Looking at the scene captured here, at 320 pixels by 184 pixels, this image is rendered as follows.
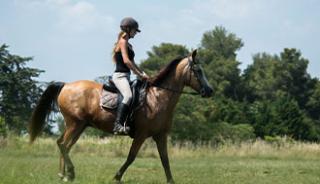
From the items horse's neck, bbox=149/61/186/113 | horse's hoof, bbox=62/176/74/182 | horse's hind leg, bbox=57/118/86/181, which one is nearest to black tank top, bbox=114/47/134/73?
horse's neck, bbox=149/61/186/113

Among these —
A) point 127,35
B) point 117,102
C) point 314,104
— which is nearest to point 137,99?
point 117,102

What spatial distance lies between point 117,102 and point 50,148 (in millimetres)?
17385

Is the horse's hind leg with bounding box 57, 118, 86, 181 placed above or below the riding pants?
below

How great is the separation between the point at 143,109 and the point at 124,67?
2.96ft

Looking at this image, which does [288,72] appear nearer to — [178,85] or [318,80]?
[318,80]

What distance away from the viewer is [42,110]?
1216cm

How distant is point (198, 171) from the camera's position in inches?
636

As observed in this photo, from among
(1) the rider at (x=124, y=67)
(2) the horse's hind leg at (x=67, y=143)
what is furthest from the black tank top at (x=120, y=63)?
(2) the horse's hind leg at (x=67, y=143)

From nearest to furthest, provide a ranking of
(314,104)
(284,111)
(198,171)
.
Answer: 1. (198,171)
2. (284,111)
3. (314,104)

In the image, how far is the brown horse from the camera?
11031 mm

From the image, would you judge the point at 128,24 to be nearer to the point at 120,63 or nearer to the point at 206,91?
the point at 120,63

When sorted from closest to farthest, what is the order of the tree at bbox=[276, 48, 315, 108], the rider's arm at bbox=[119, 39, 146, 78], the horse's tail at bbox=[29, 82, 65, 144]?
the rider's arm at bbox=[119, 39, 146, 78] → the horse's tail at bbox=[29, 82, 65, 144] → the tree at bbox=[276, 48, 315, 108]

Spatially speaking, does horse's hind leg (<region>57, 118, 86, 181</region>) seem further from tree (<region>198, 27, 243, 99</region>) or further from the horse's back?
tree (<region>198, 27, 243, 99</region>)

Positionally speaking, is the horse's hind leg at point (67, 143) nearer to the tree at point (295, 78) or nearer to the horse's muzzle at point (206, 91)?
the horse's muzzle at point (206, 91)
